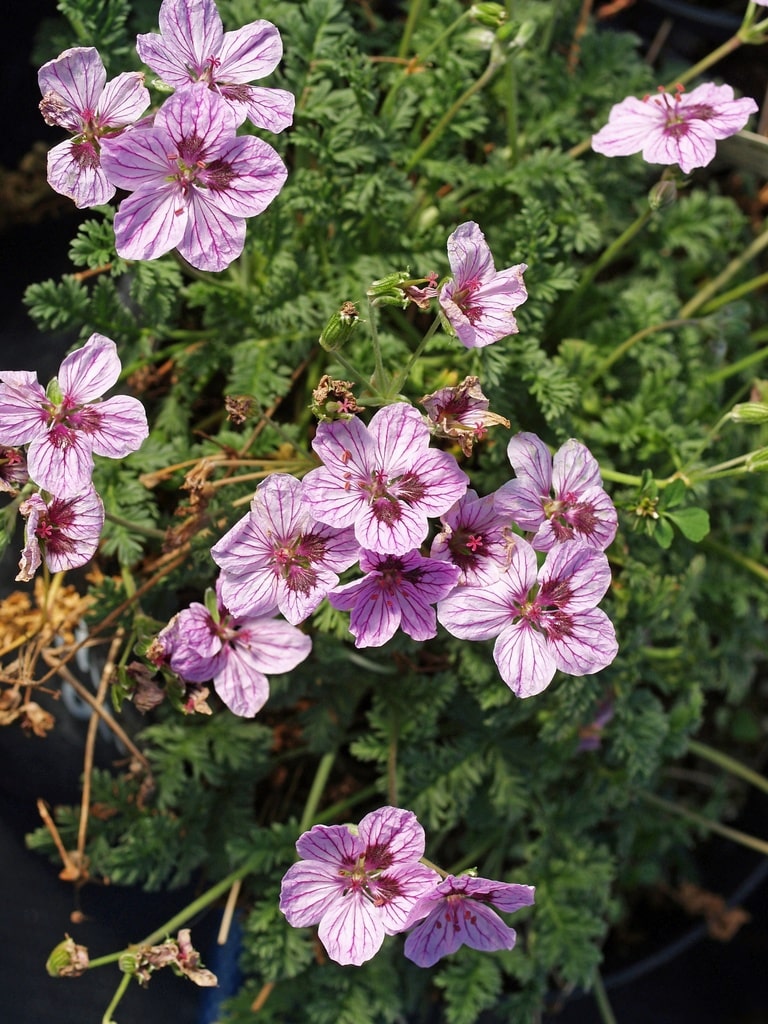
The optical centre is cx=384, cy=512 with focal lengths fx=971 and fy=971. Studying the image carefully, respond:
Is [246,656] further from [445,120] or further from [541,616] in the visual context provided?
[445,120]

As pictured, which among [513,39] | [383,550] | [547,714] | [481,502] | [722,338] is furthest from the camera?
[722,338]

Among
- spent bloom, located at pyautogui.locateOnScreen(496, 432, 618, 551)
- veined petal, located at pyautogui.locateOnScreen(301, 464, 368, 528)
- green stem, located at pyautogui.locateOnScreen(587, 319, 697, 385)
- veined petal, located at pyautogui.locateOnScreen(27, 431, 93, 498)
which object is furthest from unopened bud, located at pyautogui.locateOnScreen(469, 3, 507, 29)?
veined petal, located at pyautogui.locateOnScreen(27, 431, 93, 498)

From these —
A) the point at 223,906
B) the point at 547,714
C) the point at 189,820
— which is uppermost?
the point at 547,714

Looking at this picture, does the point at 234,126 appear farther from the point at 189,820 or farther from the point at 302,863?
the point at 189,820

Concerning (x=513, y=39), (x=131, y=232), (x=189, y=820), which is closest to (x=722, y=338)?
(x=513, y=39)

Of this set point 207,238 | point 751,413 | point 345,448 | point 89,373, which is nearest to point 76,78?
point 207,238

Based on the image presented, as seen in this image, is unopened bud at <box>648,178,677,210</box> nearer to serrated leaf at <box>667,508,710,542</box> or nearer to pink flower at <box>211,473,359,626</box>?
serrated leaf at <box>667,508,710,542</box>
